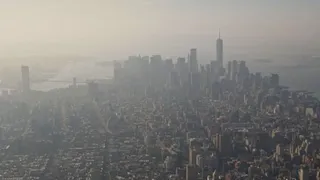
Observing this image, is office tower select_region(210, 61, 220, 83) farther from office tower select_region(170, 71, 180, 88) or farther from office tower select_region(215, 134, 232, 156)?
office tower select_region(215, 134, 232, 156)

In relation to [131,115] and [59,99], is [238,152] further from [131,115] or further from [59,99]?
[59,99]

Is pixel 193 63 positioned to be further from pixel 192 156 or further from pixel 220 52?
pixel 192 156

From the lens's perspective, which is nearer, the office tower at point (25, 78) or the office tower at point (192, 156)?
the office tower at point (192, 156)

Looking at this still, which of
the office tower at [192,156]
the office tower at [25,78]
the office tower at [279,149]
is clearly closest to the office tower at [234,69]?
the office tower at [25,78]

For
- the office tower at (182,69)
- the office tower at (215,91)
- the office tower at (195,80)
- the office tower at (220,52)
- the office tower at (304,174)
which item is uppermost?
the office tower at (220,52)

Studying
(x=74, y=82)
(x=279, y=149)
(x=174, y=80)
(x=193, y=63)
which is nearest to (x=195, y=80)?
(x=174, y=80)

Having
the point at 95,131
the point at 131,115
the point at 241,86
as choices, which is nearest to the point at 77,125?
the point at 95,131

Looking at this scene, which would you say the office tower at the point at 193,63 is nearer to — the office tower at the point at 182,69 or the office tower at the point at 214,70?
the office tower at the point at 182,69
